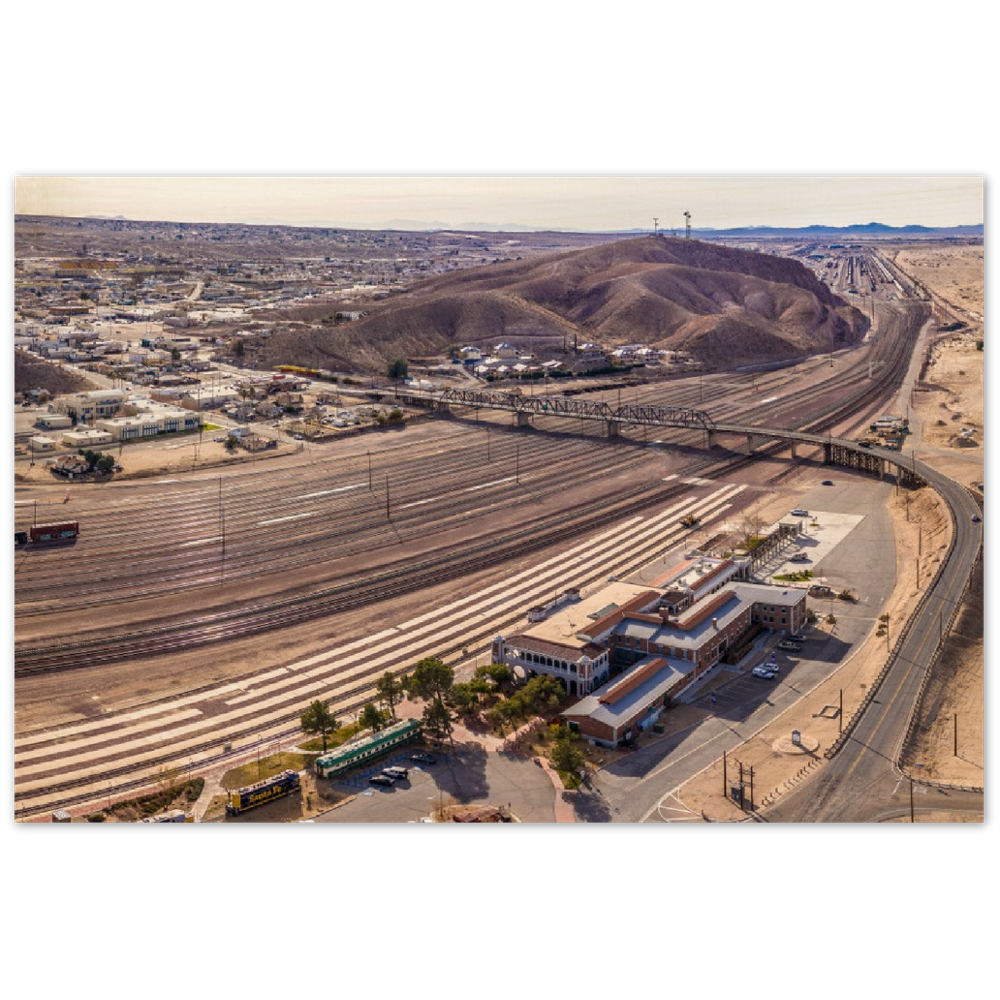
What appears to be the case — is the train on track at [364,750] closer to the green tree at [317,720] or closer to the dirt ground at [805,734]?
the green tree at [317,720]

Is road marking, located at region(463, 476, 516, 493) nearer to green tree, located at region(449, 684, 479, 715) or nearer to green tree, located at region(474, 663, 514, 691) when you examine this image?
green tree, located at region(474, 663, 514, 691)

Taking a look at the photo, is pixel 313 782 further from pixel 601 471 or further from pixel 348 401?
pixel 348 401

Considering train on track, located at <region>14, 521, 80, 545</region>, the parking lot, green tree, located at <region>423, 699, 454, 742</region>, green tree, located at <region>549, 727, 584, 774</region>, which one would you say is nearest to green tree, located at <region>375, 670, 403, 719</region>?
green tree, located at <region>423, 699, 454, 742</region>

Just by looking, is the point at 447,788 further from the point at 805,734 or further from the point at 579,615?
the point at 805,734

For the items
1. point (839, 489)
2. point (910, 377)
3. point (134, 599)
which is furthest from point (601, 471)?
point (910, 377)

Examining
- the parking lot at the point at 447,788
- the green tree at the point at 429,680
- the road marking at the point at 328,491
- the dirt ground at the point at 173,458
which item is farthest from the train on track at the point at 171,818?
the dirt ground at the point at 173,458
